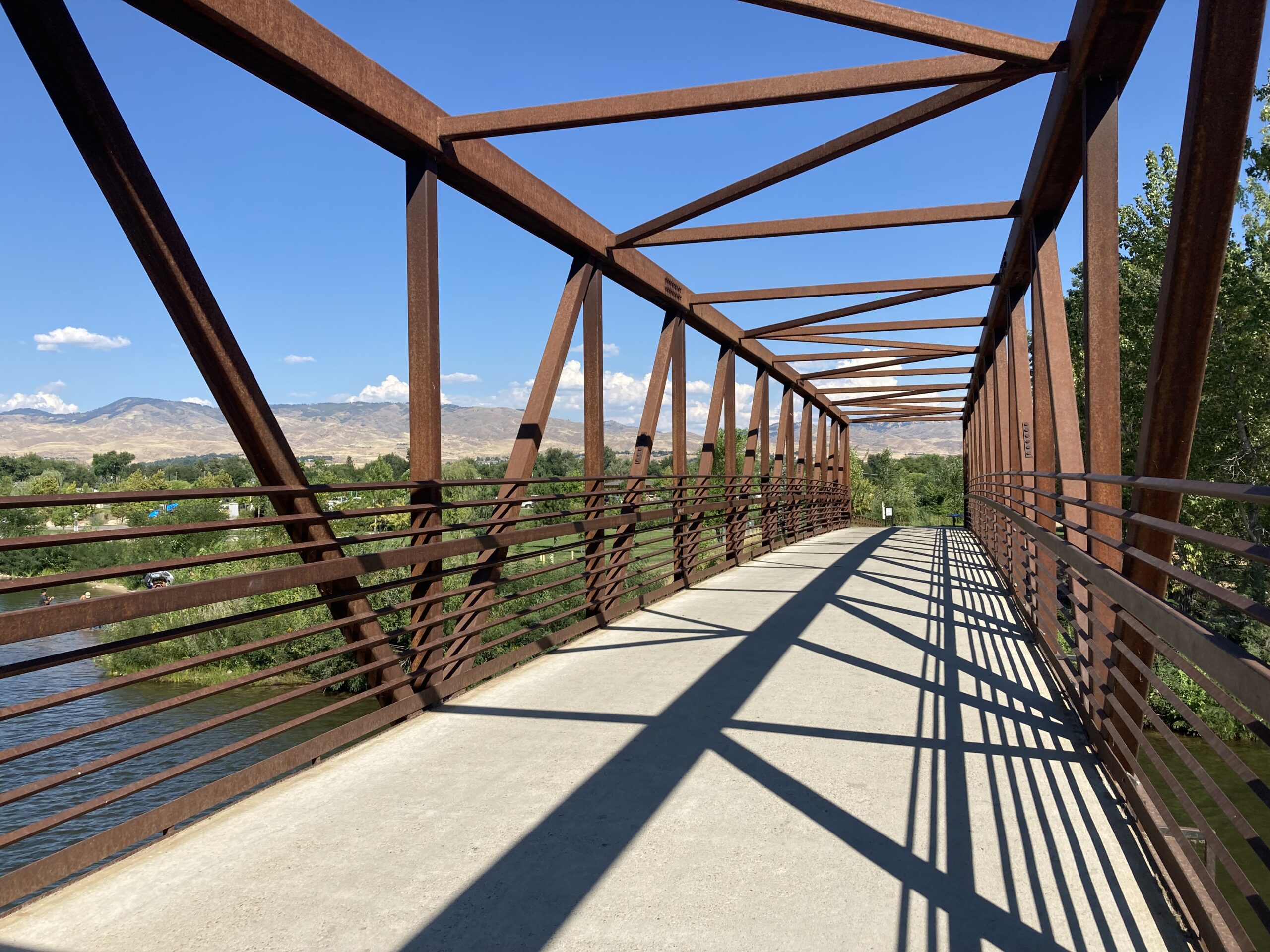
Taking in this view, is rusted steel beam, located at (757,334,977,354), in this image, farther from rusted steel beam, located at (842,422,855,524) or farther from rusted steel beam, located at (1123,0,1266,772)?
rusted steel beam, located at (842,422,855,524)

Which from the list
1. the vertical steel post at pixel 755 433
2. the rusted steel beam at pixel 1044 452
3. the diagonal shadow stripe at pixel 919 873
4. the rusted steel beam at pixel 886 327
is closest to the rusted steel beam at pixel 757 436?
the vertical steel post at pixel 755 433

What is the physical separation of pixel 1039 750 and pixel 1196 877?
162 cm

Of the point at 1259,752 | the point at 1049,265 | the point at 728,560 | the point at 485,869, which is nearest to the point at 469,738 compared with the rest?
the point at 485,869

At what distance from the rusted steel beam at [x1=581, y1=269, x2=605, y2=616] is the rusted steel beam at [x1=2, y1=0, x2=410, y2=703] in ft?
11.3

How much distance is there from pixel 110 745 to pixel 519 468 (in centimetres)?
1559

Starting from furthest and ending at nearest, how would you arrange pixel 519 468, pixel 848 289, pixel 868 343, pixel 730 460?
pixel 868 343 → pixel 730 460 → pixel 848 289 → pixel 519 468

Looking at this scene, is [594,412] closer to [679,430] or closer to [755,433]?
[679,430]

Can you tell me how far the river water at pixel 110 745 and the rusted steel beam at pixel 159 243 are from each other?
5116 millimetres

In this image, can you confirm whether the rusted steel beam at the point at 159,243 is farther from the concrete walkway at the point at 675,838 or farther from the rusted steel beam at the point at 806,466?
the rusted steel beam at the point at 806,466

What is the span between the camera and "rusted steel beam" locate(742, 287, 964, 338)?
33.5ft

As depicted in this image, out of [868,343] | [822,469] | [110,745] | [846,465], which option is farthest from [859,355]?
[110,745]

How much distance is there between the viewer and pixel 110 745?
17219 millimetres

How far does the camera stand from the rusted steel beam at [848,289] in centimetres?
982

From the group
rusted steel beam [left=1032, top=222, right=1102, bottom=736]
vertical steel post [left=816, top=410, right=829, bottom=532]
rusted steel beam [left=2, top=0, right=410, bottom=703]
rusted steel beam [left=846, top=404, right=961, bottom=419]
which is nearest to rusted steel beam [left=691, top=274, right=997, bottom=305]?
rusted steel beam [left=1032, top=222, right=1102, bottom=736]
